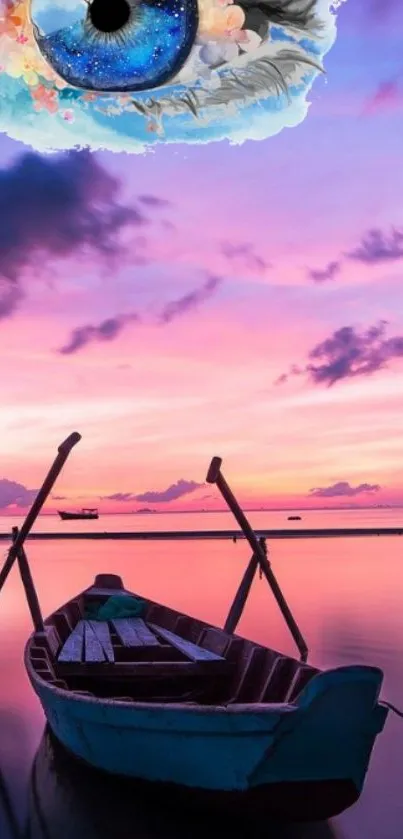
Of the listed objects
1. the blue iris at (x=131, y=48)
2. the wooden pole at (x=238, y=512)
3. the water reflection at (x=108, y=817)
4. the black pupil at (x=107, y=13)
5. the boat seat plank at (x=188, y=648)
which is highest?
the blue iris at (x=131, y=48)

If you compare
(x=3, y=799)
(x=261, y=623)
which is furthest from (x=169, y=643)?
(x=261, y=623)

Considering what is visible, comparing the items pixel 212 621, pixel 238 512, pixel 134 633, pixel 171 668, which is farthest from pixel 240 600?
pixel 212 621

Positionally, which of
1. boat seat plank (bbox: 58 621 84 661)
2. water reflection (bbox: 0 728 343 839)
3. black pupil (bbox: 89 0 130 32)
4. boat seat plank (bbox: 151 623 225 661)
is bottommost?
water reflection (bbox: 0 728 343 839)

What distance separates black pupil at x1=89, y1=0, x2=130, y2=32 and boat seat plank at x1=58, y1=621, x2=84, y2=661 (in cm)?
854

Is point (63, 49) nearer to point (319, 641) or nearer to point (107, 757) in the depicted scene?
point (107, 757)

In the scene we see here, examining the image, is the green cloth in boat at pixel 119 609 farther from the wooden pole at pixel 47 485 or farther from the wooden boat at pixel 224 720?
the wooden boat at pixel 224 720

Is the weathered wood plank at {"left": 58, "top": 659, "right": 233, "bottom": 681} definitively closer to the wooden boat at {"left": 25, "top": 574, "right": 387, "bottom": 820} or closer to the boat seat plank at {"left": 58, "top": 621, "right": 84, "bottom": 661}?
the wooden boat at {"left": 25, "top": 574, "right": 387, "bottom": 820}

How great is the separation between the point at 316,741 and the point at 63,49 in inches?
416

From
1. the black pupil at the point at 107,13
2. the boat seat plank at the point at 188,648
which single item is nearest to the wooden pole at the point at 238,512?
the boat seat plank at the point at 188,648

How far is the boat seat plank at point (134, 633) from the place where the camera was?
1377cm

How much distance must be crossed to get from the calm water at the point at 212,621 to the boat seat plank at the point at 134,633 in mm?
2215

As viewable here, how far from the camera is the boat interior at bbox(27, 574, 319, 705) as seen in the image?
10633 millimetres

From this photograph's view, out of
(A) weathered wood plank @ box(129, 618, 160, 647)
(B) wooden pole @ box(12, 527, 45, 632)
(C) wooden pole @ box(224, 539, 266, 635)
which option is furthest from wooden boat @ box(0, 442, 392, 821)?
(C) wooden pole @ box(224, 539, 266, 635)

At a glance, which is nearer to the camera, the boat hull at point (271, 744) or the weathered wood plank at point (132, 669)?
the boat hull at point (271, 744)
